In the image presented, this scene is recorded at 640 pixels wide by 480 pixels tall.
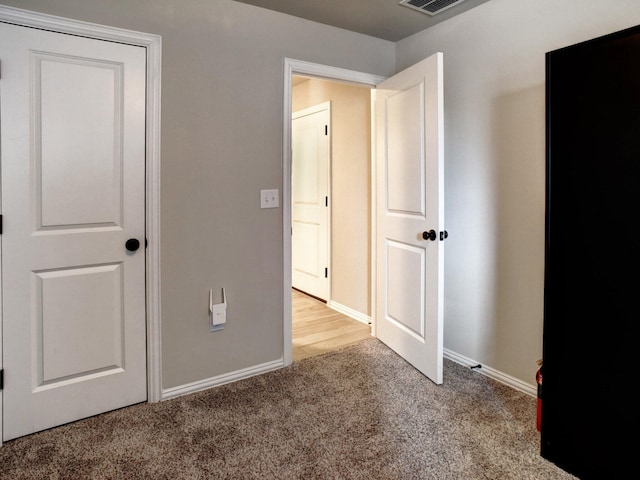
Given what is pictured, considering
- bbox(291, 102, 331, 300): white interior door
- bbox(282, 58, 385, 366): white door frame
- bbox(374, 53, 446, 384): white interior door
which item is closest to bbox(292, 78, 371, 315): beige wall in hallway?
bbox(291, 102, 331, 300): white interior door

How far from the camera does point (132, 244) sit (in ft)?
7.09

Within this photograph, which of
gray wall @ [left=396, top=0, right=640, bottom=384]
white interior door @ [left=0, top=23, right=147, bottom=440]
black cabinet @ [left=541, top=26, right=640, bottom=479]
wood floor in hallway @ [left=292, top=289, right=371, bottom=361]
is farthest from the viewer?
wood floor in hallway @ [left=292, top=289, right=371, bottom=361]

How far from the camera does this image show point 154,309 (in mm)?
2252

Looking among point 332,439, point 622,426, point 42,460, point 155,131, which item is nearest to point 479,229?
point 622,426

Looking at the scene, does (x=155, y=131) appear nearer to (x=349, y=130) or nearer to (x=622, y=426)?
(x=349, y=130)

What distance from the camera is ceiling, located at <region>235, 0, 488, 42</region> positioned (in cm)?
245

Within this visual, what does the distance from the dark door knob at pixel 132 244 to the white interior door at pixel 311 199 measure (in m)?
2.26

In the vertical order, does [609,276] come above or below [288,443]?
above

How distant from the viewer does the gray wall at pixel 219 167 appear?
7.38 ft

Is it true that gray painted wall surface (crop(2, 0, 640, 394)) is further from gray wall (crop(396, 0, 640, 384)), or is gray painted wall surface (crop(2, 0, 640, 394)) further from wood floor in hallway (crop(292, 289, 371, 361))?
wood floor in hallway (crop(292, 289, 371, 361))

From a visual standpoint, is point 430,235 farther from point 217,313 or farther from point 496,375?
point 217,313

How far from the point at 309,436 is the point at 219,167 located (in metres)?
1.54

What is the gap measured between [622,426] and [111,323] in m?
2.32

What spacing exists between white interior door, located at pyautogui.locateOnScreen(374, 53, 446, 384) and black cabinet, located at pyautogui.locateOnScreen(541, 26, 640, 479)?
29.3 inches
